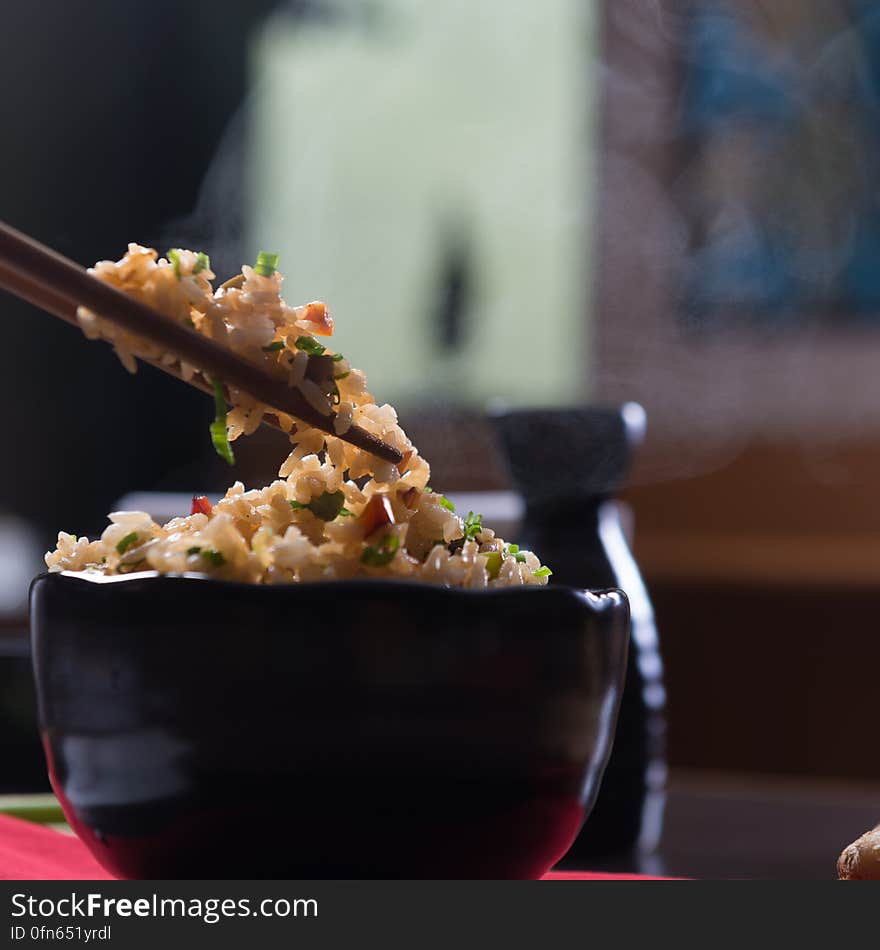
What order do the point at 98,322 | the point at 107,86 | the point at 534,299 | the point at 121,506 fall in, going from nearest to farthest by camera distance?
the point at 98,322, the point at 121,506, the point at 534,299, the point at 107,86

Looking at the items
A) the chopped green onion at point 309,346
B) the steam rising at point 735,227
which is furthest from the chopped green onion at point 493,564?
the steam rising at point 735,227

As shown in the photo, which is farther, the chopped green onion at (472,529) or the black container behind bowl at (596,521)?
the black container behind bowl at (596,521)

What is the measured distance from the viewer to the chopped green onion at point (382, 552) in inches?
25.5

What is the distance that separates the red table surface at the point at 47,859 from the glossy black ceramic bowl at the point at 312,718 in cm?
9

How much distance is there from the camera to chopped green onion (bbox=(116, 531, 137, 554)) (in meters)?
0.67

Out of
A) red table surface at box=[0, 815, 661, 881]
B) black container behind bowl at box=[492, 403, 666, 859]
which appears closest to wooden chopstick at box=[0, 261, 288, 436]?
red table surface at box=[0, 815, 661, 881]

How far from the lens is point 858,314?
358cm

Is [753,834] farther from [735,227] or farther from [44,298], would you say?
[735,227]

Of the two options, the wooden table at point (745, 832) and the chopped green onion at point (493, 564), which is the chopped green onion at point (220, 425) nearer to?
the chopped green onion at point (493, 564)

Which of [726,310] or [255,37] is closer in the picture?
[726,310]

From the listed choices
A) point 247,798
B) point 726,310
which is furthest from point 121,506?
point 726,310

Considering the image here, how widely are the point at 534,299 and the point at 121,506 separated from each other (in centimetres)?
289

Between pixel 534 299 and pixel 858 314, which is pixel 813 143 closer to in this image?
pixel 858 314

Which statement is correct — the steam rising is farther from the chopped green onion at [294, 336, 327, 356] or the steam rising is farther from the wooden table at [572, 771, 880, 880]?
the chopped green onion at [294, 336, 327, 356]
